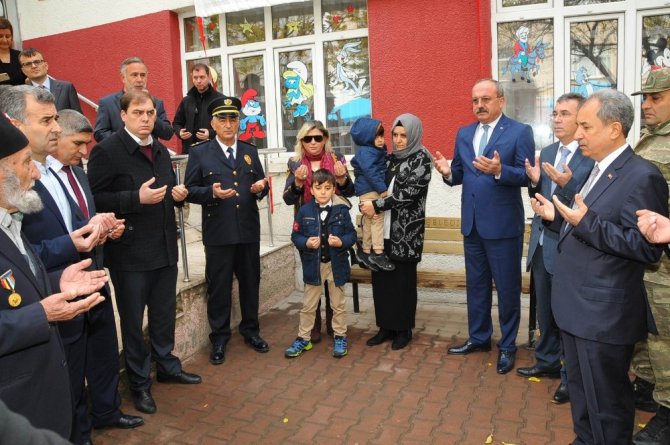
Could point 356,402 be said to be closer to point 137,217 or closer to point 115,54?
point 137,217

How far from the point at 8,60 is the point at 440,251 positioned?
484 cm

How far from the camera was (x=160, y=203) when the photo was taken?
4.21 m

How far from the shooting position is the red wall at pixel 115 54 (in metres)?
8.11

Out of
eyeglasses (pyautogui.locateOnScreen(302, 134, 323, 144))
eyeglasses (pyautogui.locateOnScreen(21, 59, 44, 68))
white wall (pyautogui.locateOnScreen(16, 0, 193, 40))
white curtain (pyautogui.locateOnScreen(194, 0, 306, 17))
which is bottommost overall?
eyeglasses (pyautogui.locateOnScreen(302, 134, 323, 144))

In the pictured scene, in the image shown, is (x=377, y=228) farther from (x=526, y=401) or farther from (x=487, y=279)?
(x=526, y=401)

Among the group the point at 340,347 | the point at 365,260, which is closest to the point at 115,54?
the point at 365,260

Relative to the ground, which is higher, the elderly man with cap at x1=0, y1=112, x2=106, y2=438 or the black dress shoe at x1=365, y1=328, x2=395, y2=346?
the elderly man with cap at x1=0, y1=112, x2=106, y2=438

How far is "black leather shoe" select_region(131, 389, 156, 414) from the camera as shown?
160 inches

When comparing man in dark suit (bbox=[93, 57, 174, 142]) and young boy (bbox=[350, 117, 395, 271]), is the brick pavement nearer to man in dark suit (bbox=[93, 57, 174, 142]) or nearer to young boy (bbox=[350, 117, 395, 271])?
young boy (bbox=[350, 117, 395, 271])

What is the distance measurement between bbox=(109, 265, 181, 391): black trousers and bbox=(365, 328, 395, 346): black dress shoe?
1.81 meters

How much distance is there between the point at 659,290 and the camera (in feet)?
11.4

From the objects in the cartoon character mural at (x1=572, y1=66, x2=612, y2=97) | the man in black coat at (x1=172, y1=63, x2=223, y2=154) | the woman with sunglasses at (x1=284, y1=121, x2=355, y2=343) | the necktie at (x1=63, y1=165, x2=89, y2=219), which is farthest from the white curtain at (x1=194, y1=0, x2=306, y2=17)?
the necktie at (x1=63, y1=165, x2=89, y2=219)

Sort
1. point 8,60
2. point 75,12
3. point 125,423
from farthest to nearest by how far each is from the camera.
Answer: point 75,12 < point 8,60 < point 125,423

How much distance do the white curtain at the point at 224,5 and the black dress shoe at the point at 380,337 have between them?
430cm
